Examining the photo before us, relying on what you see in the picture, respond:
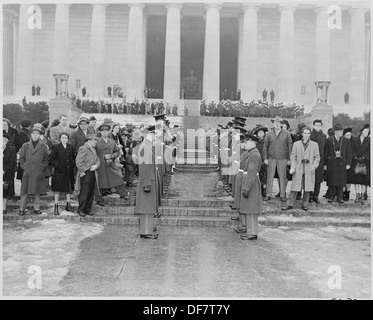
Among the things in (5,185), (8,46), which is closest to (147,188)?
(5,185)

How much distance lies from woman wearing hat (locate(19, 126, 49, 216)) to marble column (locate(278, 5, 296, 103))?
116ft

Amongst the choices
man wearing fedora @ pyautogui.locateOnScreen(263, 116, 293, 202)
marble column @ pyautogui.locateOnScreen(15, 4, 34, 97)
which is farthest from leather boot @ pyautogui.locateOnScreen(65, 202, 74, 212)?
marble column @ pyautogui.locateOnScreen(15, 4, 34, 97)

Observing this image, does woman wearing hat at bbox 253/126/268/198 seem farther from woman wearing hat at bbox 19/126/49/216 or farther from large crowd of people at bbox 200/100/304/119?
large crowd of people at bbox 200/100/304/119

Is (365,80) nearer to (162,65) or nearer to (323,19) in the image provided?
(323,19)

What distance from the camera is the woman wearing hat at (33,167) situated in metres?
11.4

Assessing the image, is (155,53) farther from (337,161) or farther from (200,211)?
(200,211)

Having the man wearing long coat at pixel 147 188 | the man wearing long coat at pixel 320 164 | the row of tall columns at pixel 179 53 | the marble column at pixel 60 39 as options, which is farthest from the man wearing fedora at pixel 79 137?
the marble column at pixel 60 39

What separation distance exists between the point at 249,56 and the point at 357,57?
10434 millimetres

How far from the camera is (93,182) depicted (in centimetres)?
1153

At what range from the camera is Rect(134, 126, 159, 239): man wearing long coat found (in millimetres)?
9727

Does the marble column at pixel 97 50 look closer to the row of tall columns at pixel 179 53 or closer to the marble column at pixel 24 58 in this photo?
the row of tall columns at pixel 179 53

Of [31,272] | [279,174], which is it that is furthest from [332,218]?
[31,272]

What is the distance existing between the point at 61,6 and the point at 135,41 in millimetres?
7107

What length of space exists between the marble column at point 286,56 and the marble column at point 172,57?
31.5 feet
